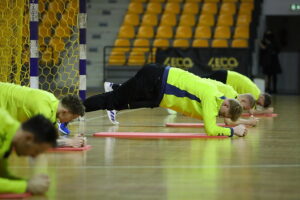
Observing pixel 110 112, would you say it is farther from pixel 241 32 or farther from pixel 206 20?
pixel 206 20

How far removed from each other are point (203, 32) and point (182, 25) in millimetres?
806

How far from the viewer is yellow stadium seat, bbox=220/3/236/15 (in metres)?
20.9

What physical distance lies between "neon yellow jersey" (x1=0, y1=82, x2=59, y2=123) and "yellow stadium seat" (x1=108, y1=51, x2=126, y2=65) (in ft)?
45.0

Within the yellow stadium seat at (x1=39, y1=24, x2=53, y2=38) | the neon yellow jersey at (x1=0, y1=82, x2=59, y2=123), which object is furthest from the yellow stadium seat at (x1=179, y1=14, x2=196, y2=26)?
the neon yellow jersey at (x1=0, y1=82, x2=59, y2=123)

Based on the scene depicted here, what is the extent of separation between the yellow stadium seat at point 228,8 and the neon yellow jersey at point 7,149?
1738 centimetres

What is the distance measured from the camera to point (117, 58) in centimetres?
2030

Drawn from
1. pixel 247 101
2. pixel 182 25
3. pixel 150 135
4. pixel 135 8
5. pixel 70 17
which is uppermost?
pixel 135 8

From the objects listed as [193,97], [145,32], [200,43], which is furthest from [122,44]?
[193,97]

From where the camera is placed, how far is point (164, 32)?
2077cm

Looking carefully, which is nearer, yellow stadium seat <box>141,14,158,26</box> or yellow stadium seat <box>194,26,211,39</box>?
yellow stadium seat <box>194,26,211,39</box>

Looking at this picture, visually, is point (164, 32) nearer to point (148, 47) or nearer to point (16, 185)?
point (148, 47)

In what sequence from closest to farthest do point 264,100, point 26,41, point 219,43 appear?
point 26,41 → point 264,100 → point 219,43

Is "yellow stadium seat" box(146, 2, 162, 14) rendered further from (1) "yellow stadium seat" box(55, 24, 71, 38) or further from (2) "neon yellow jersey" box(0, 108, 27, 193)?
(2) "neon yellow jersey" box(0, 108, 27, 193)

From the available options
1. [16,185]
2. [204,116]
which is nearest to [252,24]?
[204,116]
